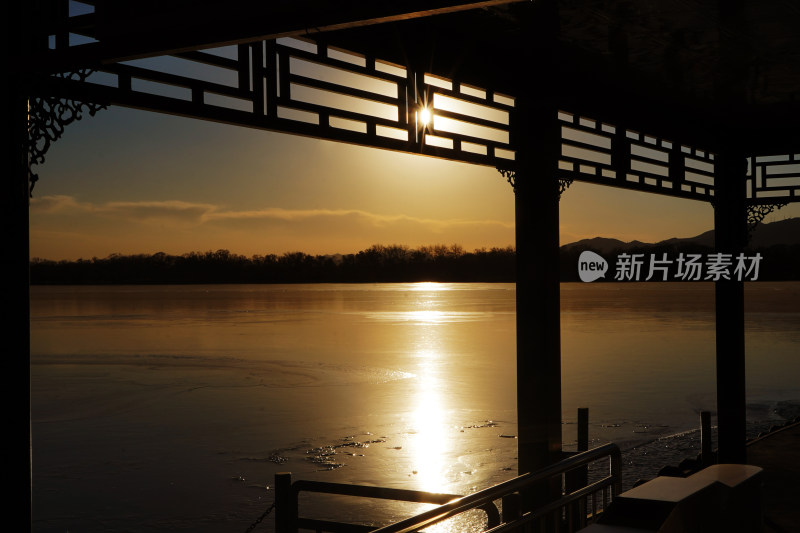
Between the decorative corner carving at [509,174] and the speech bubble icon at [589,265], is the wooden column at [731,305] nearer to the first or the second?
the speech bubble icon at [589,265]

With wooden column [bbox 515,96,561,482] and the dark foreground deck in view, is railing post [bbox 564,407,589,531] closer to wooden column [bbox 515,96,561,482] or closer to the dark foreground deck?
wooden column [bbox 515,96,561,482]

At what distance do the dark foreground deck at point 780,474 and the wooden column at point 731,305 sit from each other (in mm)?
428

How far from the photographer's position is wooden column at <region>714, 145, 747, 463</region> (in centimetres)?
921

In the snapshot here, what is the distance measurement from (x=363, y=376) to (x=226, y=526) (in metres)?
19.1

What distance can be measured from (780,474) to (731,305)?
2015 mm

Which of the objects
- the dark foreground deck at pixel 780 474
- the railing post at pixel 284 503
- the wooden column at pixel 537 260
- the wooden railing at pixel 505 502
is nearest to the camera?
the wooden railing at pixel 505 502

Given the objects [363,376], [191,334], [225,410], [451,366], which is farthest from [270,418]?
[191,334]

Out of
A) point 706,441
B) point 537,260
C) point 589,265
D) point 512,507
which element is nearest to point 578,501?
point 512,507

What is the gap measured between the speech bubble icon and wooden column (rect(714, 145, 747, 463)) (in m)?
1.41

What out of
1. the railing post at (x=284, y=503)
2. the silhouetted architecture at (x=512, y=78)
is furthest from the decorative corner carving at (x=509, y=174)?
the railing post at (x=284, y=503)

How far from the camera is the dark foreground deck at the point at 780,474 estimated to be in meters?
6.90

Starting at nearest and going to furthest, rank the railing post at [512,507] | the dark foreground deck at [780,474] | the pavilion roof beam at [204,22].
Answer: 1. the pavilion roof beam at [204,22]
2. the railing post at [512,507]
3. the dark foreground deck at [780,474]

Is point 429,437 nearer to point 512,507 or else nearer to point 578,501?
point 578,501

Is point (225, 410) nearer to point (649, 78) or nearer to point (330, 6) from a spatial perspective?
point (649, 78)
